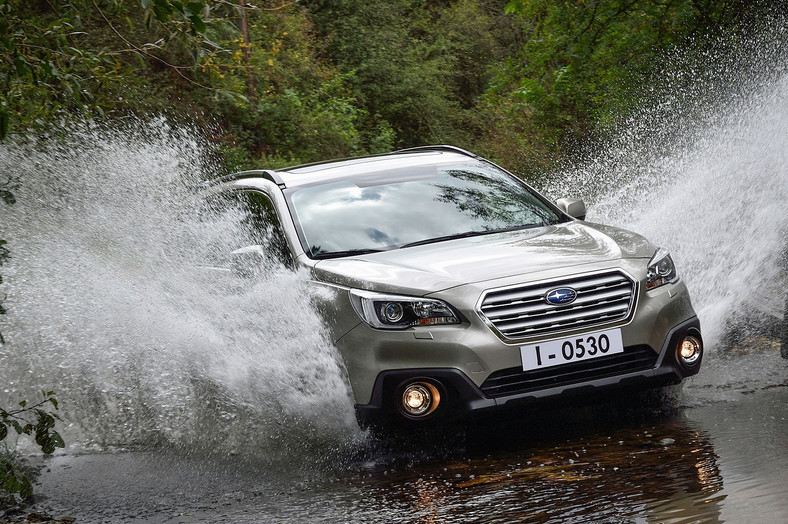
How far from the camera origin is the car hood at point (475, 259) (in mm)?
5309

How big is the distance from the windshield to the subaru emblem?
3.52ft

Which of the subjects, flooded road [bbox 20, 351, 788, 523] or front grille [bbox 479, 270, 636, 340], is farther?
front grille [bbox 479, 270, 636, 340]

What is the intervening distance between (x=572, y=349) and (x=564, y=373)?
12 centimetres

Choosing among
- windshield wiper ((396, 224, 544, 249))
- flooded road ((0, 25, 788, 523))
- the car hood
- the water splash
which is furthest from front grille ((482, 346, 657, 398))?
the water splash

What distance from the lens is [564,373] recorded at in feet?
17.1

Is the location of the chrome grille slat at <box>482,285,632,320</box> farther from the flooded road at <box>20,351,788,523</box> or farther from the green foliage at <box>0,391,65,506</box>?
the green foliage at <box>0,391,65,506</box>

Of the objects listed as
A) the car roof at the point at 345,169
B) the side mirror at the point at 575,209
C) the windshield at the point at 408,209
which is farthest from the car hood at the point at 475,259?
the car roof at the point at 345,169

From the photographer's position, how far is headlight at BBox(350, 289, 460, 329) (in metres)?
5.18

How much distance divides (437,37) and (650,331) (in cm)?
2713

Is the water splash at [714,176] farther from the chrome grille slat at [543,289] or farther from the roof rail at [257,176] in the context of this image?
the roof rail at [257,176]

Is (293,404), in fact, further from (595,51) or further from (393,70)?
(393,70)

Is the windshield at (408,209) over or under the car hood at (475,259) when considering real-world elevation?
over

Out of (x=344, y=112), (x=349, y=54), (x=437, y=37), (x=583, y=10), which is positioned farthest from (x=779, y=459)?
(x=437, y=37)

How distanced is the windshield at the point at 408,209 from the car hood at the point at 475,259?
23 cm
